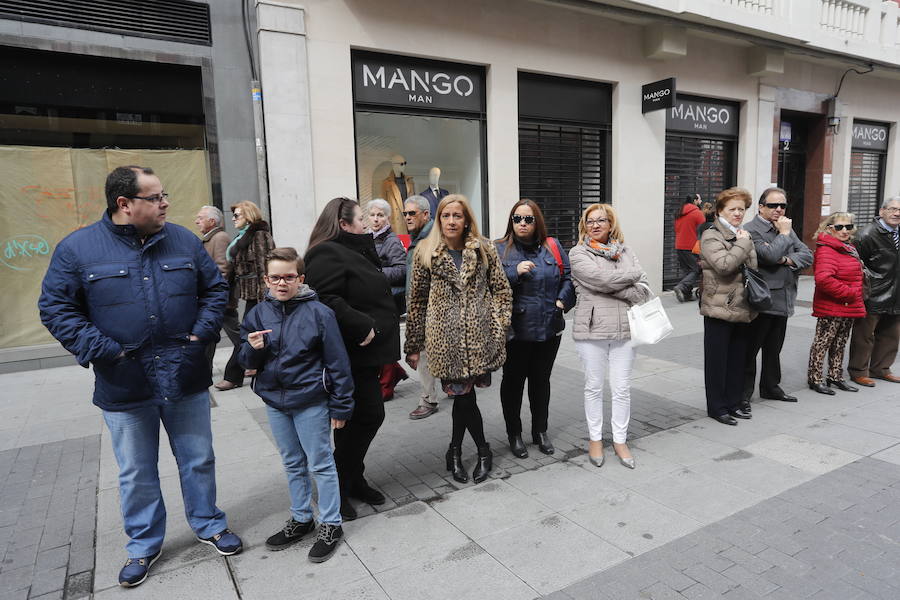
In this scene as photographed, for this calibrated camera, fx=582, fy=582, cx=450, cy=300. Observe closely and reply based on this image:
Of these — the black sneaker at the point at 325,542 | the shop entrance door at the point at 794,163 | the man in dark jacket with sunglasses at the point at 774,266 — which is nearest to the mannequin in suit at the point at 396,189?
the man in dark jacket with sunglasses at the point at 774,266

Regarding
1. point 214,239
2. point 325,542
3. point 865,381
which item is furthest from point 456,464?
point 865,381

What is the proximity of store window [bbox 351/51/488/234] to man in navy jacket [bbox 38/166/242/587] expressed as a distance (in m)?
5.94

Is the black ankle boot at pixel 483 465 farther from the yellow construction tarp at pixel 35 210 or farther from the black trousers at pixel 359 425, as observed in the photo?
the yellow construction tarp at pixel 35 210

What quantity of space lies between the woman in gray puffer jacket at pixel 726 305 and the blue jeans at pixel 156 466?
3.98 metres

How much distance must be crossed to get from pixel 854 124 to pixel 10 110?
18692mm

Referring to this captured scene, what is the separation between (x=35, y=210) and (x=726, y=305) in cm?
816

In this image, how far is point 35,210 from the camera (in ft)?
24.5

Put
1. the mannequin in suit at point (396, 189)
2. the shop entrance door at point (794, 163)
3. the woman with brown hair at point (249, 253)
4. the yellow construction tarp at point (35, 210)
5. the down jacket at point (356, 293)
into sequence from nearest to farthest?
the down jacket at point (356, 293), the woman with brown hair at point (249, 253), the yellow construction tarp at point (35, 210), the mannequin in suit at point (396, 189), the shop entrance door at point (794, 163)

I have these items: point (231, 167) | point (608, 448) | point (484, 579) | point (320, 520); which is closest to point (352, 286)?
point (320, 520)

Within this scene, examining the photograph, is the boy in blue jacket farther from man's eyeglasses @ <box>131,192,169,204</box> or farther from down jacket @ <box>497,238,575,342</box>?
down jacket @ <box>497,238,575,342</box>

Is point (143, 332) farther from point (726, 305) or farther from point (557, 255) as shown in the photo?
point (726, 305)

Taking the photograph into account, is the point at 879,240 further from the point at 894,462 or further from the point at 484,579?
the point at 484,579

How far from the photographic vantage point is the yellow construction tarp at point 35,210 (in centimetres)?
737

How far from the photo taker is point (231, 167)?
8.03 m
